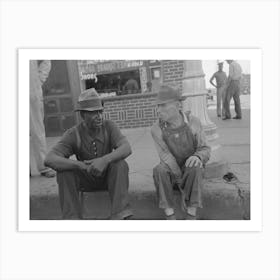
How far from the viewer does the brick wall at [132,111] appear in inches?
108

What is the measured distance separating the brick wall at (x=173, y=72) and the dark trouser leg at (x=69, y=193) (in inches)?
38.9

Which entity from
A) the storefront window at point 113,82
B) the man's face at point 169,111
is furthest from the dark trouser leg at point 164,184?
the storefront window at point 113,82

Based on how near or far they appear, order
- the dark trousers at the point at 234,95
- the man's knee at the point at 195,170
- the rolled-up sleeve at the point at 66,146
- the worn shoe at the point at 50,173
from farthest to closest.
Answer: the worn shoe at the point at 50,173 < the dark trousers at the point at 234,95 < the rolled-up sleeve at the point at 66,146 < the man's knee at the point at 195,170

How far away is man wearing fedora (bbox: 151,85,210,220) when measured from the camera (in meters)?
2.54

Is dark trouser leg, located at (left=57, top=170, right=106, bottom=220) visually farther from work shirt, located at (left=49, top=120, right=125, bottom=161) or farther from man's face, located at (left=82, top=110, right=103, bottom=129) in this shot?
man's face, located at (left=82, top=110, right=103, bottom=129)

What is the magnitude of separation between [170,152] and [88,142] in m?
0.57

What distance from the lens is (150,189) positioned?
8.96 ft

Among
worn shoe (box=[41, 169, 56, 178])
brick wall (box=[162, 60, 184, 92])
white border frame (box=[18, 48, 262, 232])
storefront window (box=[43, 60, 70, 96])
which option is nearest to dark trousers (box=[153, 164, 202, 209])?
white border frame (box=[18, 48, 262, 232])

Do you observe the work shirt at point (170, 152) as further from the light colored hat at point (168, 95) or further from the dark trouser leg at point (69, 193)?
the dark trouser leg at point (69, 193)

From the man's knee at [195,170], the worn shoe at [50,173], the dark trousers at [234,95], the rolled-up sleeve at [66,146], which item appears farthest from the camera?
the worn shoe at [50,173]
